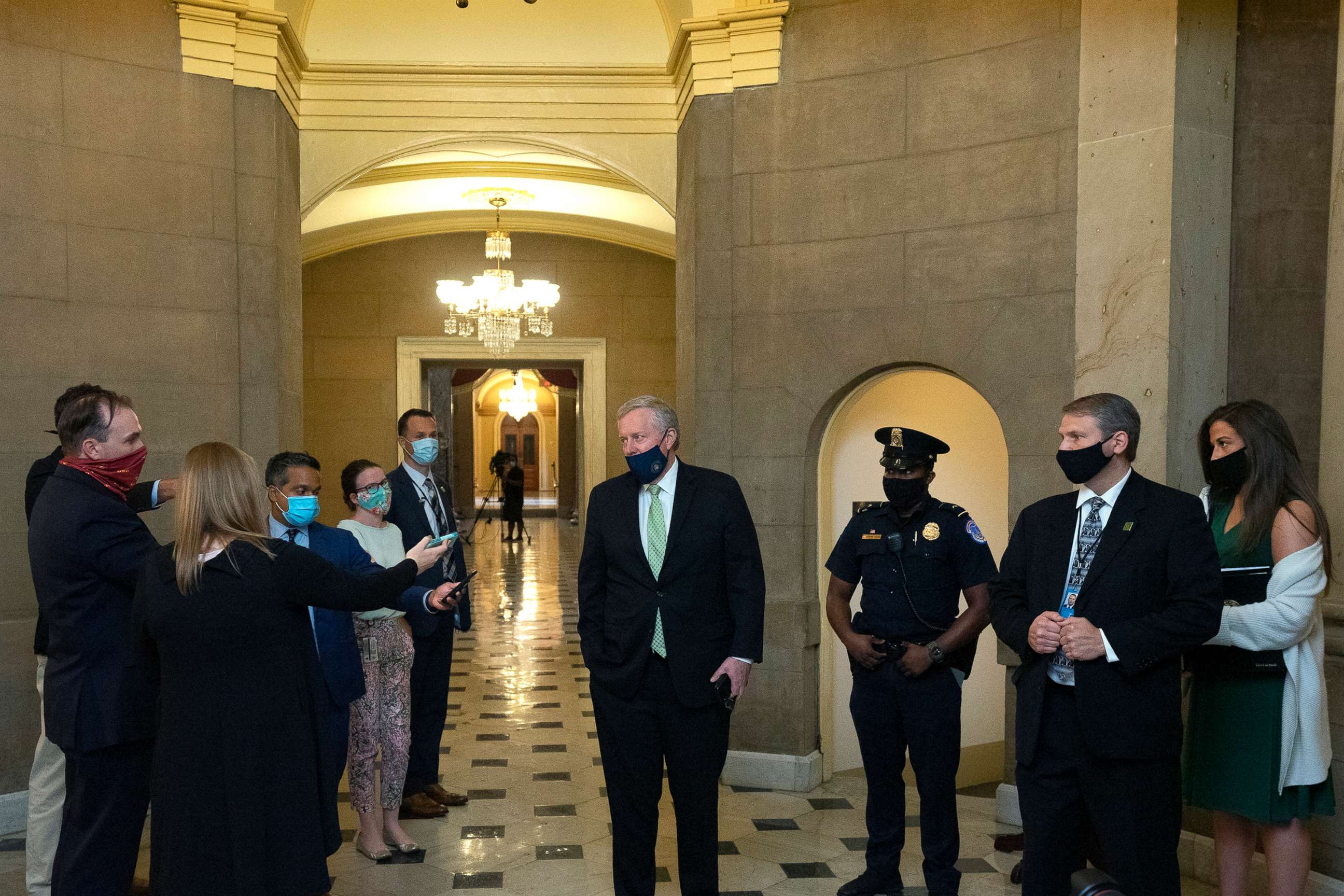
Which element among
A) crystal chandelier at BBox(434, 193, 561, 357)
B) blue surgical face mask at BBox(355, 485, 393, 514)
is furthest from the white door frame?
blue surgical face mask at BBox(355, 485, 393, 514)

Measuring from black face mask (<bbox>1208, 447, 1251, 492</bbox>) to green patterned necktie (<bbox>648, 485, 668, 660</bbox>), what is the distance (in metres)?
1.79

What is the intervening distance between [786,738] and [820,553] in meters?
1.01

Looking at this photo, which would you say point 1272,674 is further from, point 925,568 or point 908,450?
point 908,450

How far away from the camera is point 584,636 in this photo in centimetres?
377

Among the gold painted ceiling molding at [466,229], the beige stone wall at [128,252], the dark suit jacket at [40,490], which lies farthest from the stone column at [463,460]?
→ the dark suit jacket at [40,490]

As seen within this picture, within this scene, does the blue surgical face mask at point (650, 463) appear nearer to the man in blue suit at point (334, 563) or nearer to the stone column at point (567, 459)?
the man in blue suit at point (334, 563)

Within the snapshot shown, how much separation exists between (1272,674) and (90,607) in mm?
3681

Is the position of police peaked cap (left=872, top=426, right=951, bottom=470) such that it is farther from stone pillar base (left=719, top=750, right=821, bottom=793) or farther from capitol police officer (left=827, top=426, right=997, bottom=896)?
stone pillar base (left=719, top=750, right=821, bottom=793)

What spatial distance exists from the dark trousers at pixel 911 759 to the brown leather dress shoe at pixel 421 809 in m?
2.13

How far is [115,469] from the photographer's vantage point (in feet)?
11.4

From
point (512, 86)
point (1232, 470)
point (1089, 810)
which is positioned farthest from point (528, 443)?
Answer: point (1089, 810)

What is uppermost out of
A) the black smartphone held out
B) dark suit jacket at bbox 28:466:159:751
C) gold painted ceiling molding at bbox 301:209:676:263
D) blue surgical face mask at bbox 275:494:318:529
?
gold painted ceiling molding at bbox 301:209:676:263

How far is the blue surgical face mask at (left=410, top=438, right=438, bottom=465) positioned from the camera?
520cm

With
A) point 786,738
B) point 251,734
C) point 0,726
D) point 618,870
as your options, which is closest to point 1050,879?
point 618,870
